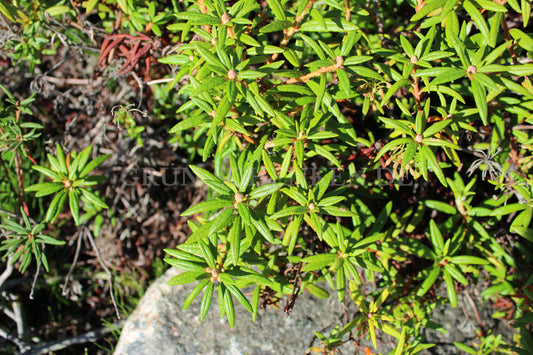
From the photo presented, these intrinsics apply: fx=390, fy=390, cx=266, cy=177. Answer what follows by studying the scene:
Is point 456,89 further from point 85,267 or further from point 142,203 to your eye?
point 85,267

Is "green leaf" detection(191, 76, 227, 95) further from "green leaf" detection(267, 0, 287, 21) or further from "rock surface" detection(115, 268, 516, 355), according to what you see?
"rock surface" detection(115, 268, 516, 355)

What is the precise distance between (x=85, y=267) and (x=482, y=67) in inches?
131

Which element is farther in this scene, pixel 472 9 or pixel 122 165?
pixel 122 165

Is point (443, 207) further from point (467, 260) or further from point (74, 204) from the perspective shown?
point (74, 204)

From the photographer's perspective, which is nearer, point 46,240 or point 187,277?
point 187,277

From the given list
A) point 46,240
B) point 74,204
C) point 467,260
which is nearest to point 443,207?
point 467,260

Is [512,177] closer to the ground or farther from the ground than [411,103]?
closer to the ground

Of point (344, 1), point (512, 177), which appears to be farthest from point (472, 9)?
point (512, 177)

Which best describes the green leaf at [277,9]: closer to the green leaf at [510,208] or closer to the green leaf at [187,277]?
the green leaf at [187,277]

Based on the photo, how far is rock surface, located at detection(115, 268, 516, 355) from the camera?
8.79ft

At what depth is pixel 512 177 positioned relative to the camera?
85.7 inches

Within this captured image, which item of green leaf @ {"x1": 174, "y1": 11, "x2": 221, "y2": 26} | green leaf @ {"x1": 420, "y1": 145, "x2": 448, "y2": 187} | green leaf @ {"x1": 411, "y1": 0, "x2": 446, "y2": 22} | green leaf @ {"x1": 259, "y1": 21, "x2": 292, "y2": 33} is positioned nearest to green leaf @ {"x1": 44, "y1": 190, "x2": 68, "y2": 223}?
green leaf @ {"x1": 174, "y1": 11, "x2": 221, "y2": 26}

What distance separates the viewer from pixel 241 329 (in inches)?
108

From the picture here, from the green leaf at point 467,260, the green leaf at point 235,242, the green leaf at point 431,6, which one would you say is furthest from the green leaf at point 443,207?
the green leaf at point 235,242
